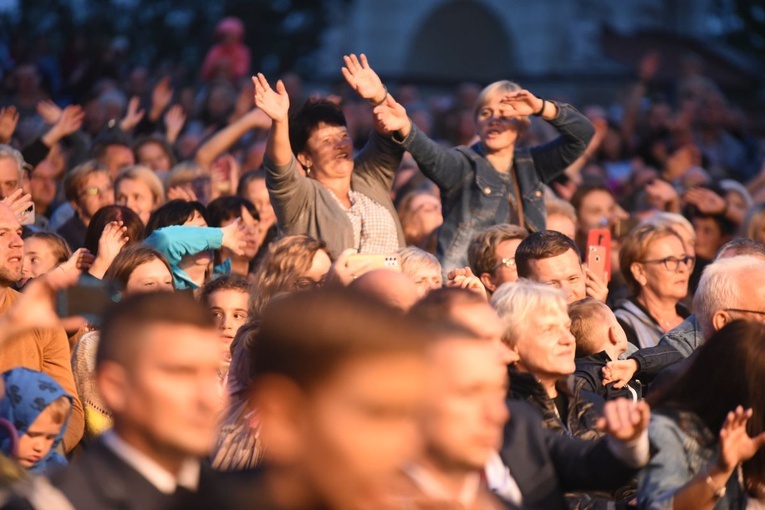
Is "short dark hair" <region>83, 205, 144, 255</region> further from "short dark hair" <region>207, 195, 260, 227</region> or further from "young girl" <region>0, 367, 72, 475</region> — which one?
"young girl" <region>0, 367, 72, 475</region>

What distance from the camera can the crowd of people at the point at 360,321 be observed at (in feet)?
10.4

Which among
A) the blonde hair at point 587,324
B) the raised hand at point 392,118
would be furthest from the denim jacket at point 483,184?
the blonde hair at point 587,324

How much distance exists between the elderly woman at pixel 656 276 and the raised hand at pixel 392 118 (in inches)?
58.9

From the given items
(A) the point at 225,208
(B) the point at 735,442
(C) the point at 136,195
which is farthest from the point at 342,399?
(C) the point at 136,195

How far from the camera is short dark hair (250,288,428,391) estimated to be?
3.05 meters

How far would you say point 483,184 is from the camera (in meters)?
8.22

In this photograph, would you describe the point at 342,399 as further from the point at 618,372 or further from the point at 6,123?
the point at 6,123

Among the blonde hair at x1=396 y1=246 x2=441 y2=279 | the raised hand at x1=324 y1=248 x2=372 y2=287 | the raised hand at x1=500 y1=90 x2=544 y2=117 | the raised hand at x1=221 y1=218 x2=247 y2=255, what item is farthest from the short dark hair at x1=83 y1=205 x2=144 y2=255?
the raised hand at x1=500 y1=90 x2=544 y2=117

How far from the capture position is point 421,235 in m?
9.34

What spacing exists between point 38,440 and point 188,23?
19943 millimetres

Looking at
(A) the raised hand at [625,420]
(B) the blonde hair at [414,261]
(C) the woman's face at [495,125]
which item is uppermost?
(A) the raised hand at [625,420]

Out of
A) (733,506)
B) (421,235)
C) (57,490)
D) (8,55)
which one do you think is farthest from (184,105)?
(57,490)

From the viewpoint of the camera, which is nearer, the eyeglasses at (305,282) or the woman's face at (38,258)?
the eyeglasses at (305,282)

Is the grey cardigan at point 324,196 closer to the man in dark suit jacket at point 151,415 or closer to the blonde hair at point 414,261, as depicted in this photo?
the blonde hair at point 414,261
